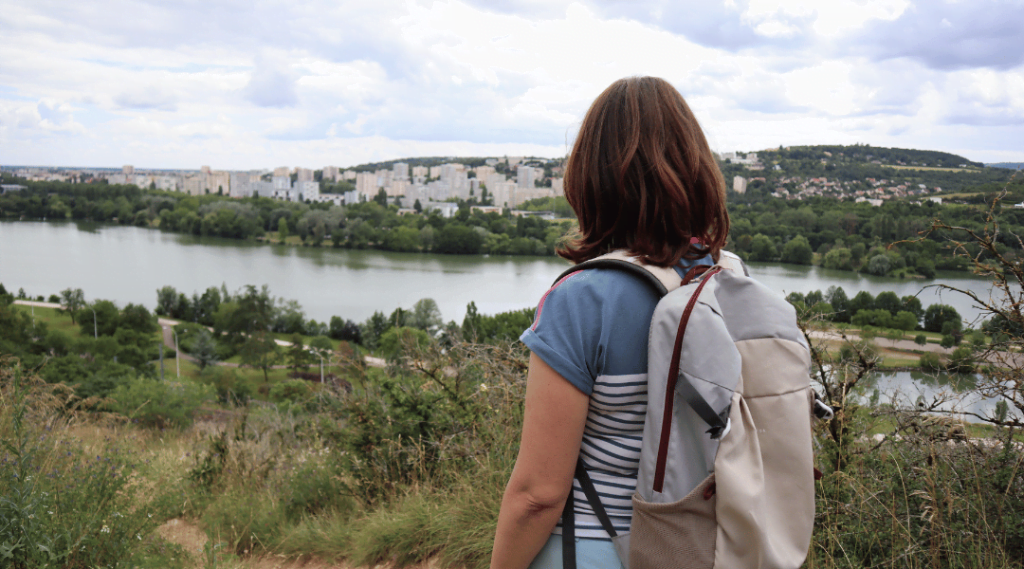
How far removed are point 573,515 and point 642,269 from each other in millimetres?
305

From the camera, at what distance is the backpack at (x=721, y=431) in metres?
0.61

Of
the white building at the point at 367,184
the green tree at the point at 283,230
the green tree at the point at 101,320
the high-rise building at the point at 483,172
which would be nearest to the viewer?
the green tree at the point at 101,320

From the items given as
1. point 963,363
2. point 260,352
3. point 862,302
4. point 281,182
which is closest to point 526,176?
point 260,352

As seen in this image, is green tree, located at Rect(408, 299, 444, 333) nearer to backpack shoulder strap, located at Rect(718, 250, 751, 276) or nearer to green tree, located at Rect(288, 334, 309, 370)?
green tree, located at Rect(288, 334, 309, 370)

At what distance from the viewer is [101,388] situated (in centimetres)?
1432

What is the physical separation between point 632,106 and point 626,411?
14.1 inches

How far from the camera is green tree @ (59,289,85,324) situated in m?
31.8

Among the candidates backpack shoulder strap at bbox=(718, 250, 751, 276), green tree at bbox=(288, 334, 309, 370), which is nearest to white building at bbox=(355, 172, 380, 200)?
green tree at bbox=(288, 334, 309, 370)

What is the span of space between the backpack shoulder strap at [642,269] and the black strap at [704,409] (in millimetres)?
103

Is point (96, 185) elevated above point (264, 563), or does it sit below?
above

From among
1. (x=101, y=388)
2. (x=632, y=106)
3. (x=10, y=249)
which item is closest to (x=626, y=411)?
(x=632, y=106)

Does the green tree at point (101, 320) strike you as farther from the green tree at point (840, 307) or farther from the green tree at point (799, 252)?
the green tree at point (840, 307)

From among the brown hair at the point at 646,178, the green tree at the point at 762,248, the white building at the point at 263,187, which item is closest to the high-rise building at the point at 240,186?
the white building at the point at 263,187

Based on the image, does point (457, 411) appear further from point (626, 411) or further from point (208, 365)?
point (208, 365)
